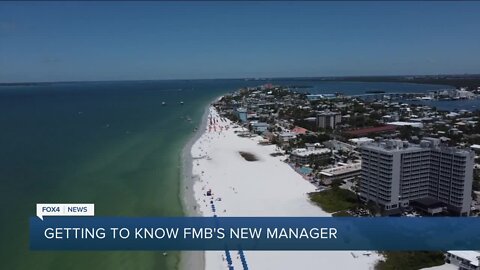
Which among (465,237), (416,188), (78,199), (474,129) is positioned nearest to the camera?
(465,237)

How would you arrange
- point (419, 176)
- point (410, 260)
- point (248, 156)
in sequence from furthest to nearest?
point (248, 156) < point (419, 176) < point (410, 260)

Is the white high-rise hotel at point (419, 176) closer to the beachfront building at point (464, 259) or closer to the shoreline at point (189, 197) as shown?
the beachfront building at point (464, 259)

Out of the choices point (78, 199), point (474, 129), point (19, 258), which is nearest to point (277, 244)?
point (19, 258)

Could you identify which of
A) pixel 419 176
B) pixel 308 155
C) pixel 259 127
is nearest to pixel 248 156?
pixel 308 155

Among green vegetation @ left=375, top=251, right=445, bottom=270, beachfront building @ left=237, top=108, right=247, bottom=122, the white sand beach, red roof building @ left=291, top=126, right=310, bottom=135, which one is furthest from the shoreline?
beachfront building @ left=237, top=108, right=247, bottom=122

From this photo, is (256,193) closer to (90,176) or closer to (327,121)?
(90,176)

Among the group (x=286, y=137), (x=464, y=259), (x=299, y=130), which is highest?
(x=299, y=130)

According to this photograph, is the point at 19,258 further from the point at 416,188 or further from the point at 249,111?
the point at 249,111
